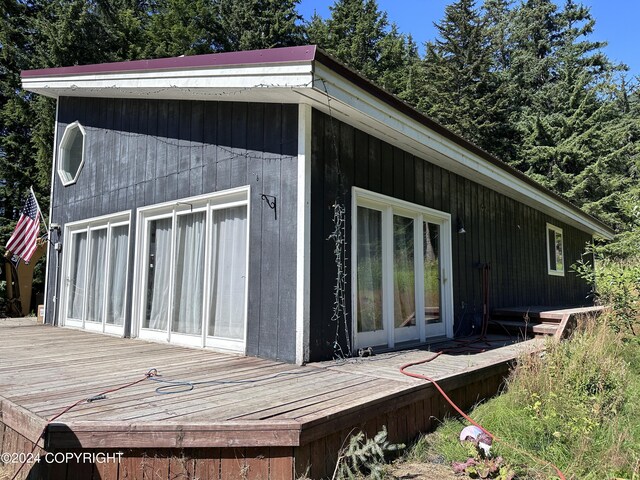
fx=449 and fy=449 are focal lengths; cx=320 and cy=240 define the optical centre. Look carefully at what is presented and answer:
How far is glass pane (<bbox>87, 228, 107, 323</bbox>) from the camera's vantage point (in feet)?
22.0

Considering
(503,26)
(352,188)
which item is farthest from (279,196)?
(503,26)

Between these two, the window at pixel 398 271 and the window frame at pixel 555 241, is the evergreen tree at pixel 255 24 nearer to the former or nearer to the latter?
the window frame at pixel 555 241

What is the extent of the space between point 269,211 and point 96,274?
3962mm

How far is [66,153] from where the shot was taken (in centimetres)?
817

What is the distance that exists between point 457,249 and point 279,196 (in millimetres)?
3188

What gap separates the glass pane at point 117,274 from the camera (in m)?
6.22

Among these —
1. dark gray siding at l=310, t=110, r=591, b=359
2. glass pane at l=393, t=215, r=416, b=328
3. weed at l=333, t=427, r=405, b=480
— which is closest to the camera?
weed at l=333, t=427, r=405, b=480

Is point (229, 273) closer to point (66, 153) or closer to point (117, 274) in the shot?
point (117, 274)

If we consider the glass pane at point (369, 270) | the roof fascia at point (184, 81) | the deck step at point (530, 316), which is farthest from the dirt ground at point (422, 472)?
the deck step at point (530, 316)

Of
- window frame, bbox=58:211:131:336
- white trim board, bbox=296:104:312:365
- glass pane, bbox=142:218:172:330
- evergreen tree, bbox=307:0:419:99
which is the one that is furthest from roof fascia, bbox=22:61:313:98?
evergreen tree, bbox=307:0:419:99

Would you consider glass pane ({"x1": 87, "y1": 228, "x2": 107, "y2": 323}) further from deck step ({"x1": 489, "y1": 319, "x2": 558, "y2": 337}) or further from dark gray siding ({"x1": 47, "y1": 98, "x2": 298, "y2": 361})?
deck step ({"x1": 489, "y1": 319, "x2": 558, "y2": 337})

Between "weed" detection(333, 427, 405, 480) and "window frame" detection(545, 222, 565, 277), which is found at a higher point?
"window frame" detection(545, 222, 565, 277)

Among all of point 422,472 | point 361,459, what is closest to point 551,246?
point 422,472

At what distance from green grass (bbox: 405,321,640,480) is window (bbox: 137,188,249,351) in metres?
2.31
